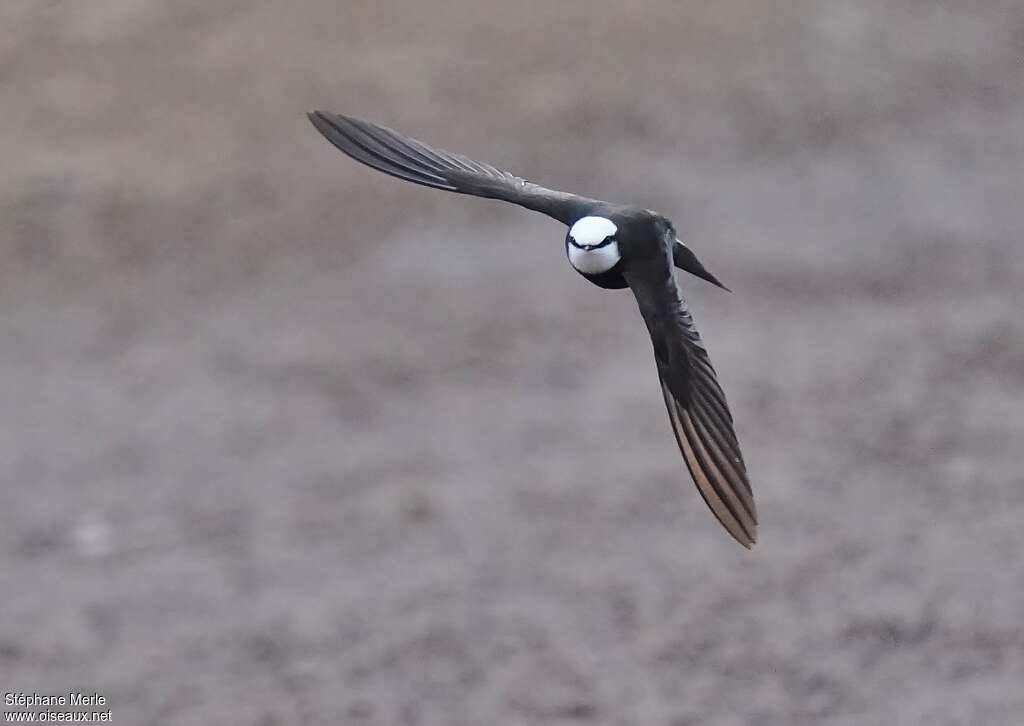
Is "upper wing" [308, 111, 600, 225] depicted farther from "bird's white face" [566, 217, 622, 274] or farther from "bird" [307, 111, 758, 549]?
"bird's white face" [566, 217, 622, 274]

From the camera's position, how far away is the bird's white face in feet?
11.1

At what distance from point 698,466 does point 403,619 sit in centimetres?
266

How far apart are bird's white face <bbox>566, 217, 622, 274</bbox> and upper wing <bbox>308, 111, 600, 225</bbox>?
347 millimetres

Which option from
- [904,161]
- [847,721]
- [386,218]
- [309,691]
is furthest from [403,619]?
[904,161]

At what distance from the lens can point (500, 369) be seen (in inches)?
298

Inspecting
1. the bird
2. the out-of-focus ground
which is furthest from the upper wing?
the out-of-focus ground

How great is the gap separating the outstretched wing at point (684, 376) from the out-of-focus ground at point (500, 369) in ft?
6.48

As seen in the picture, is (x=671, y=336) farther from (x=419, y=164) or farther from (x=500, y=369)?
(x=500, y=369)

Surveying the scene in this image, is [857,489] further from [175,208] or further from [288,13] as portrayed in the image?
[288,13]

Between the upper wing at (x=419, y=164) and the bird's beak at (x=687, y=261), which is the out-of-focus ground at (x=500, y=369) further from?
the upper wing at (x=419, y=164)

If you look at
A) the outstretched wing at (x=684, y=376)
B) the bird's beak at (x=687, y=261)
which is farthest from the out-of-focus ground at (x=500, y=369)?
the outstretched wing at (x=684, y=376)

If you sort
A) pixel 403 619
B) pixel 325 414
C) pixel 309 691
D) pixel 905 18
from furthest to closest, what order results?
1. pixel 905 18
2. pixel 325 414
3. pixel 403 619
4. pixel 309 691

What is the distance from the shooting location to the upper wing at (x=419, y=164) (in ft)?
12.6

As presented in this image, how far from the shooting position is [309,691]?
536 cm
